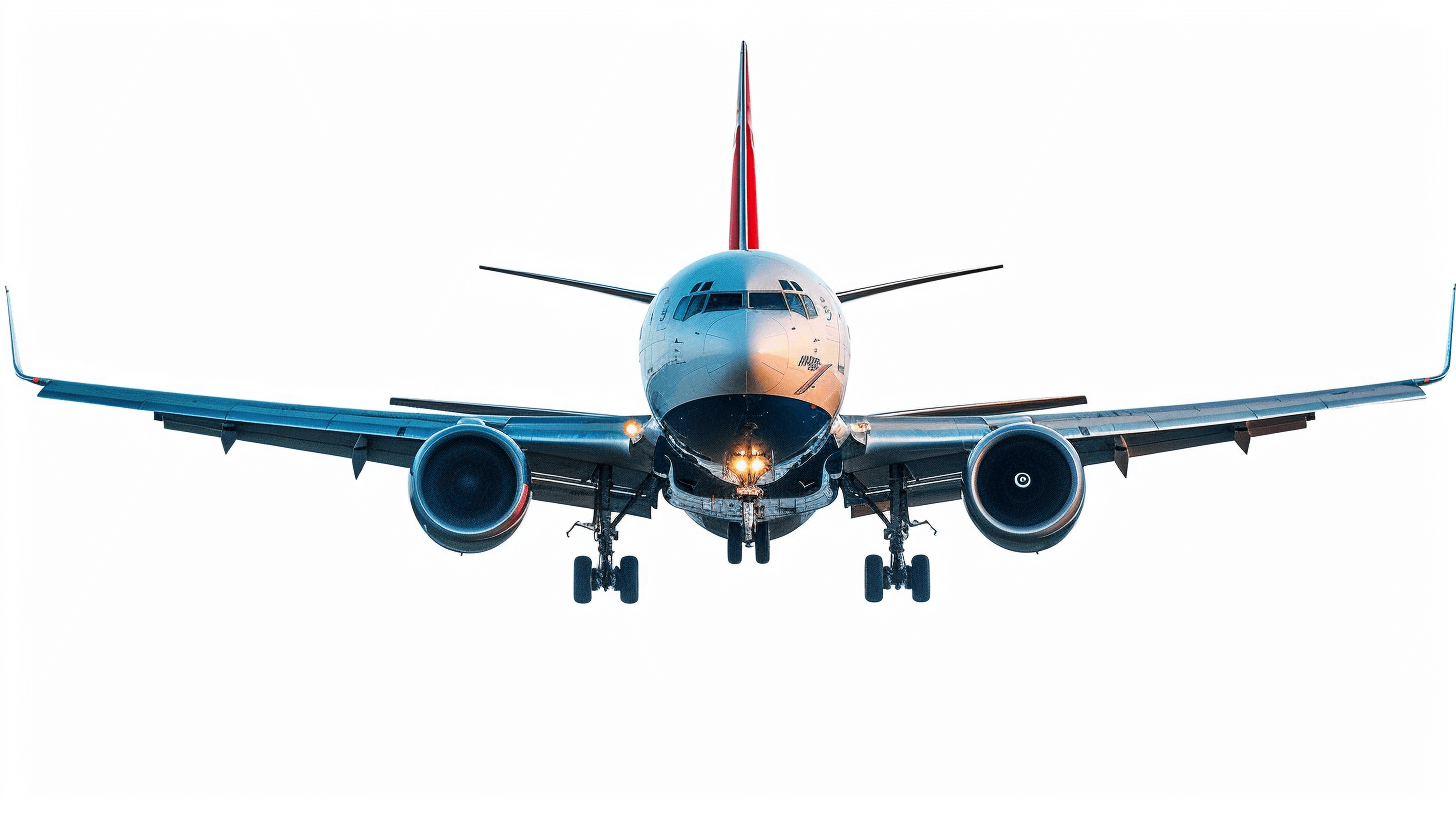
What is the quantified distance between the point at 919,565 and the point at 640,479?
614 centimetres

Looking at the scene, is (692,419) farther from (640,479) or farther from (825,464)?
(640,479)

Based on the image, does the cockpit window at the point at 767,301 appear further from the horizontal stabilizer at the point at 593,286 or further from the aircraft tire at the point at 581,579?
the aircraft tire at the point at 581,579

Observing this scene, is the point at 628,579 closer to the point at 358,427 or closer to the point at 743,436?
the point at 358,427

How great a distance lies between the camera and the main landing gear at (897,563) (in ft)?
101

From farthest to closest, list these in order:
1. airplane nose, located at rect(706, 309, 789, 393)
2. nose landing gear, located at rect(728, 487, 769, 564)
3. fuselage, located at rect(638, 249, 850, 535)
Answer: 1. nose landing gear, located at rect(728, 487, 769, 564)
2. fuselage, located at rect(638, 249, 850, 535)
3. airplane nose, located at rect(706, 309, 789, 393)

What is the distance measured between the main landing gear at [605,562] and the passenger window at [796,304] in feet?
23.8

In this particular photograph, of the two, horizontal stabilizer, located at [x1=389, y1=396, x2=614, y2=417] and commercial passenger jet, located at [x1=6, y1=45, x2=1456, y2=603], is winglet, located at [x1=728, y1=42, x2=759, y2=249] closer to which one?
commercial passenger jet, located at [x1=6, y1=45, x2=1456, y2=603]

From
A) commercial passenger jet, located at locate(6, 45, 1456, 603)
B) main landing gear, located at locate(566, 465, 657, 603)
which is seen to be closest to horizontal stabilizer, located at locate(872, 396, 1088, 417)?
commercial passenger jet, located at locate(6, 45, 1456, 603)

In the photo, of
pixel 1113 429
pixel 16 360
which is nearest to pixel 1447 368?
pixel 1113 429

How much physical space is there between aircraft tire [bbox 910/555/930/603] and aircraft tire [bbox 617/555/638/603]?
5839 mm

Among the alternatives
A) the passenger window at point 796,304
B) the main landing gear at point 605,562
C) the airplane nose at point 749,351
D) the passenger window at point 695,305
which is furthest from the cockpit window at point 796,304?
the main landing gear at point 605,562

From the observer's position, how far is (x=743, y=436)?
2364 cm

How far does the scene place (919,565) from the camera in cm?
3133

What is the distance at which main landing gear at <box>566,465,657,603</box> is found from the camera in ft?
99.1
